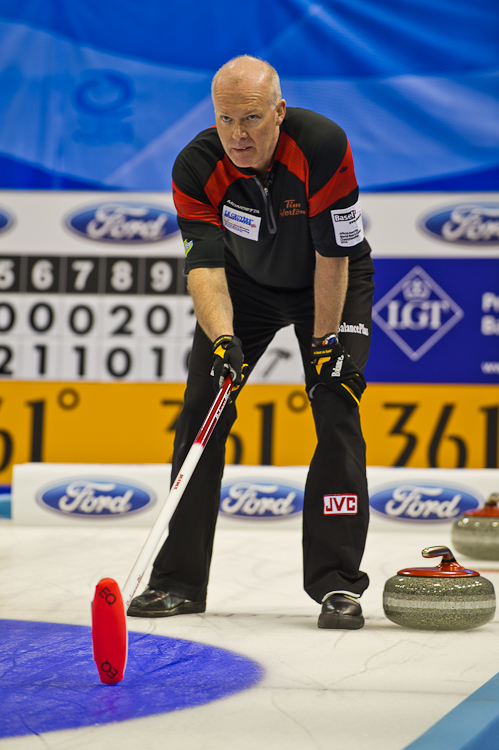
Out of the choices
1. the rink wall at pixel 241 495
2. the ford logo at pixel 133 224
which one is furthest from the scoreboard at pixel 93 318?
the rink wall at pixel 241 495

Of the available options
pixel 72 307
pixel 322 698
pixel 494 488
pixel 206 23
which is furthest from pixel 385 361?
pixel 322 698

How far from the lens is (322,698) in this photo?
1232 millimetres

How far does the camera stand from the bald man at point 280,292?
5.84 ft

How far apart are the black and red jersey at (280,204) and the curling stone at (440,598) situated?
724mm

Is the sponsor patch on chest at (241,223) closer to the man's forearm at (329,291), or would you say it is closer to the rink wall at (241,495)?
the man's forearm at (329,291)

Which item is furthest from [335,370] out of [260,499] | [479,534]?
[260,499]

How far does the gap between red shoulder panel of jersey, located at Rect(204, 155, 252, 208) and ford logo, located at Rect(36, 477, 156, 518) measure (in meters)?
2.24

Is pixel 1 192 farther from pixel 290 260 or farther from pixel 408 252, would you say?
pixel 290 260

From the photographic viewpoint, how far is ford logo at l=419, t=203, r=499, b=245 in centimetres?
436

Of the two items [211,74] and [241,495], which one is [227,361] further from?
[211,74]

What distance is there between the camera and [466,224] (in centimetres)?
438

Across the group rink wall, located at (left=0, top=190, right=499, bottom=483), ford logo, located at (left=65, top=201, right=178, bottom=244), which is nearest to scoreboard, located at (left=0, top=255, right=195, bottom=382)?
rink wall, located at (left=0, top=190, right=499, bottom=483)

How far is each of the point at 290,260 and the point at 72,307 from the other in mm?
2745

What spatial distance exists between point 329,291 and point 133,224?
279cm
